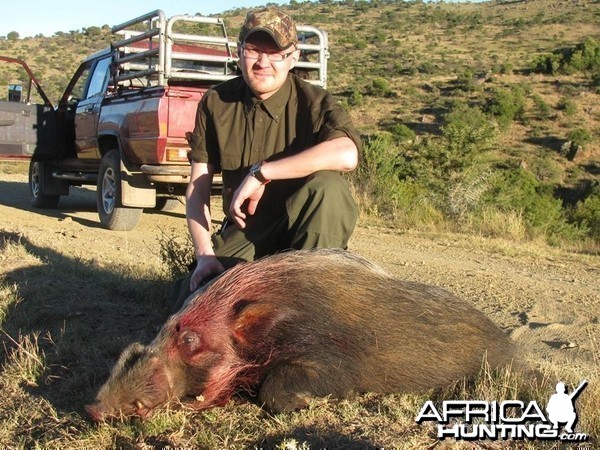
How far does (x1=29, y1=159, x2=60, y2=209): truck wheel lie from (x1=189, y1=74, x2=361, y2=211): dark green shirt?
855 centimetres

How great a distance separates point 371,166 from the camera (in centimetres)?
1394

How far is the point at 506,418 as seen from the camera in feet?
9.61

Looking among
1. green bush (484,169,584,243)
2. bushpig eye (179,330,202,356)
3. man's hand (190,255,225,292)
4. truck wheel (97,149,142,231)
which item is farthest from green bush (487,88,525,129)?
bushpig eye (179,330,202,356)

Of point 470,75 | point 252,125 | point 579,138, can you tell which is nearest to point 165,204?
point 252,125

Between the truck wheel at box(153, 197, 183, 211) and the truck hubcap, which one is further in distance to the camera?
the truck wheel at box(153, 197, 183, 211)

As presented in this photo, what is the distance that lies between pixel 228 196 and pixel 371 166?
9.77 meters

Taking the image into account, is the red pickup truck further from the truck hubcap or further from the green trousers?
the green trousers

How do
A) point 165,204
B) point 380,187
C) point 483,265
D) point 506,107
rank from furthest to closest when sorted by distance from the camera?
point 506,107, point 380,187, point 165,204, point 483,265

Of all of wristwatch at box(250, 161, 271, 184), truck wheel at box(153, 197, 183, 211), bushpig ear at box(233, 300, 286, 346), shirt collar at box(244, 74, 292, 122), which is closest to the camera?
bushpig ear at box(233, 300, 286, 346)

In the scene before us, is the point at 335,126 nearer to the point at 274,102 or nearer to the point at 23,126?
the point at 274,102

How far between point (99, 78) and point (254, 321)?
8652mm

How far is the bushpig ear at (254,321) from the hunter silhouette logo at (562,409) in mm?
1177

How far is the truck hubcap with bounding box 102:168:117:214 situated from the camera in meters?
9.89

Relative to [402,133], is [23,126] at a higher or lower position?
higher
